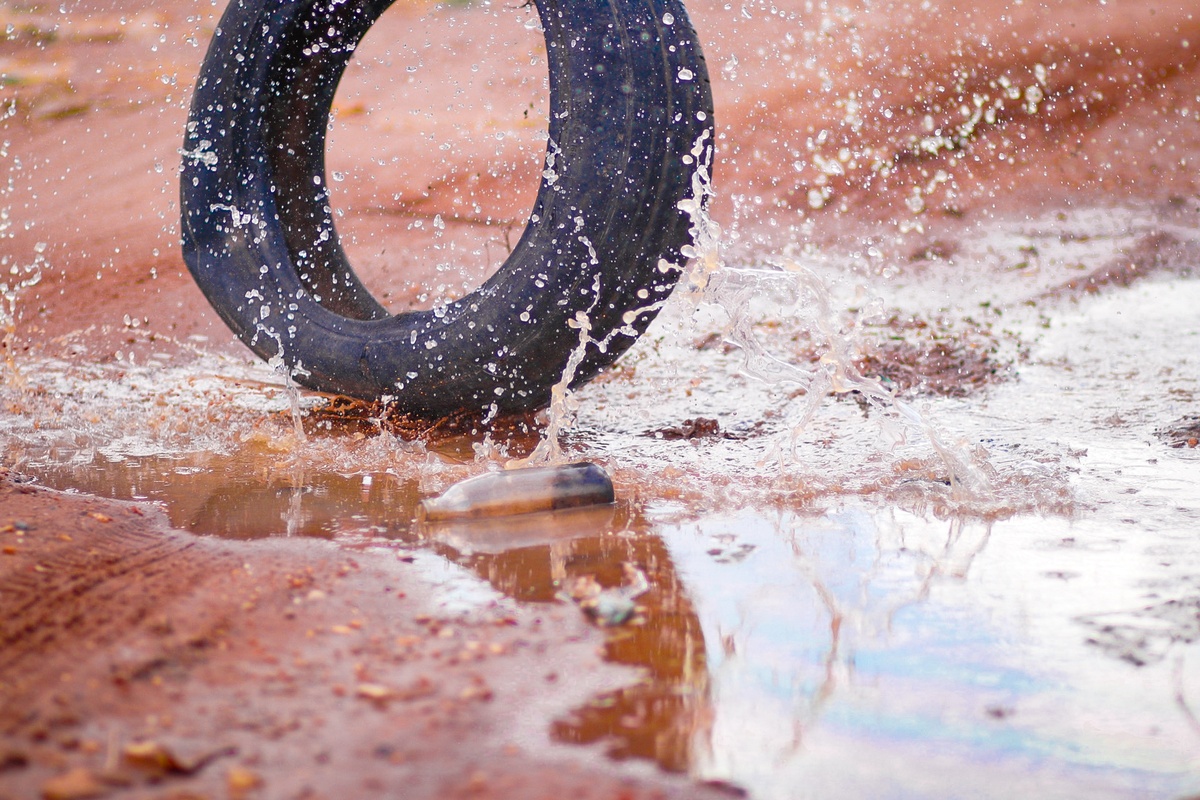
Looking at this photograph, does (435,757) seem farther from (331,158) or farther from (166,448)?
(331,158)

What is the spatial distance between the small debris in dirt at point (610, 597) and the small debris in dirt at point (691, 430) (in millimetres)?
1144

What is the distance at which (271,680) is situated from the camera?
1.59 meters

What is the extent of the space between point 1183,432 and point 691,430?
1.41 m

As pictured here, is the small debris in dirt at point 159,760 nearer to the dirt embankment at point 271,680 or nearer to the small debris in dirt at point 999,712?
the dirt embankment at point 271,680

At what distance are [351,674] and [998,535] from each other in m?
1.41

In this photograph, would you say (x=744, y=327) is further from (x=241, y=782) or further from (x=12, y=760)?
(x=12, y=760)

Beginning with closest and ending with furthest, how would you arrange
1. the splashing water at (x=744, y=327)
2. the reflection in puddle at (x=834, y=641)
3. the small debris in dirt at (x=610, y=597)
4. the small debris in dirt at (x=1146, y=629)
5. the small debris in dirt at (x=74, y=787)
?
1. the small debris in dirt at (x=74, y=787)
2. the reflection in puddle at (x=834, y=641)
3. the small debris in dirt at (x=1146, y=629)
4. the small debris in dirt at (x=610, y=597)
5. the splashing water at (x=744, y=327)

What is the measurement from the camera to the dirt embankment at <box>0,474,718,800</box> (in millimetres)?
1345

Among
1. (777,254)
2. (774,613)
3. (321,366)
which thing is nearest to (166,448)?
(321,366)

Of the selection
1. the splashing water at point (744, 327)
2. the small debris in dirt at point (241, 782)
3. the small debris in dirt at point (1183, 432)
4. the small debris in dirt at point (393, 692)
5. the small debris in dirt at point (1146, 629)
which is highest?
the splashing water at point (744, 327)

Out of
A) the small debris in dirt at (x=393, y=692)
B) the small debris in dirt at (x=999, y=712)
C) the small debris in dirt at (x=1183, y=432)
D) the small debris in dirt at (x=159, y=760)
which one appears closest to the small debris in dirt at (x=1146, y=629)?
the small debris in dirt at (x=999, y=712)

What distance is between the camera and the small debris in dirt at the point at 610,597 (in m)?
1.88

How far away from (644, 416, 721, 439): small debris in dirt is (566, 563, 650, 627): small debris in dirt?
1144 millimetres

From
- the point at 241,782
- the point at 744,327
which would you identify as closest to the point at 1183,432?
the point at 744,327
